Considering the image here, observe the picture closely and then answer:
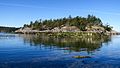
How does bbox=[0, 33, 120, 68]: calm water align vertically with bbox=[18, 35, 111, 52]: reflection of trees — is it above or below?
below

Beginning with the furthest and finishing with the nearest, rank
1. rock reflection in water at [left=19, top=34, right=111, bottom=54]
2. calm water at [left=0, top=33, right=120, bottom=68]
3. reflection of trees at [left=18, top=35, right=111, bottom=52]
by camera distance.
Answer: reflection of trees at [left=18, top=35, right=111, bottom=52] → rock reflection in water at [left=19, top=34, right=111, bottom=54] → calm water at [left=0, top=33, right=120, bottom=68]

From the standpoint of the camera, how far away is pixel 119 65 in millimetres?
47625

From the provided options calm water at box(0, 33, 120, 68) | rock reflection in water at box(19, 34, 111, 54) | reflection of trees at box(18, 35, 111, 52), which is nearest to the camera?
calm water at box(0, 33, 120, 68)

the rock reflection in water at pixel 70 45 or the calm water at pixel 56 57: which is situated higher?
the rock reflection in water at pixel 70 45

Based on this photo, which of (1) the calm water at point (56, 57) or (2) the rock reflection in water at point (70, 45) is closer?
(1) the calm water at point (56, 57)

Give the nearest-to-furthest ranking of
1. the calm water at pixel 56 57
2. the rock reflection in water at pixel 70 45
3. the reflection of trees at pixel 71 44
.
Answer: the calm water at pixel 56 57, the rock reflection in water at pixel 70 45, the reflection of trees at pixel 71 44

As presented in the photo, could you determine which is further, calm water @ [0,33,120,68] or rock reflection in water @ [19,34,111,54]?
rock reflection in water @ [19,34,111,54]

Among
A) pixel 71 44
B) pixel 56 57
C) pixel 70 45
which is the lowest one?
pixel 56 57

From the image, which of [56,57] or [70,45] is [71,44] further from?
[56,57]

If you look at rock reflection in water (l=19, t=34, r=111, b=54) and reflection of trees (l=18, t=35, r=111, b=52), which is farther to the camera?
reflection of trees (l=18, t=35, r=111, b=52)

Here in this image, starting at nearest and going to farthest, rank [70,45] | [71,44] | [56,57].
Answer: [56,57] → [70,45] → [71,44]

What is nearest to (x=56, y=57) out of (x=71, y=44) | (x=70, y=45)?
(x=70, y=45)

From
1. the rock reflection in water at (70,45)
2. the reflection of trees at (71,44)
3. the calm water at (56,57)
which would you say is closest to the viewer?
the calm water at (56,57)

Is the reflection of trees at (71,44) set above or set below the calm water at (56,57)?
above
